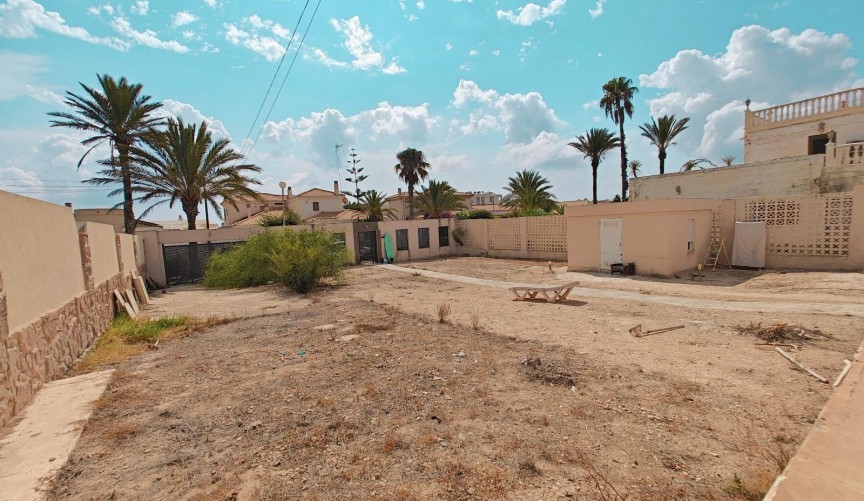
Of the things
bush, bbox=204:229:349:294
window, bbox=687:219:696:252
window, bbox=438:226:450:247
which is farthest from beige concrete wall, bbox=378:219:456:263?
window, bbox=687:219:696:252

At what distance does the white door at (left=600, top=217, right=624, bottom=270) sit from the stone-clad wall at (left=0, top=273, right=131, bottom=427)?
586 inches

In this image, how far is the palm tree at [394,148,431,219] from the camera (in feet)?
128

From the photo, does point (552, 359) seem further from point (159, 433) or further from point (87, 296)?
point (87, 296)

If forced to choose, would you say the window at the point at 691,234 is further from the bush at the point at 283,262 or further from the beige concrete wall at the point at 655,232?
the bush at the point at 283,262

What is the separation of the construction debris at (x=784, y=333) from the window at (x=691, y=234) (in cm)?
750

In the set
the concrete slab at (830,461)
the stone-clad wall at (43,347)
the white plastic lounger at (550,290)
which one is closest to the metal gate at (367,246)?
the white plastic lounger at (550,290)

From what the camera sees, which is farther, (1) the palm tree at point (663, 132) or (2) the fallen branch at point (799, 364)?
(1) the palm tree at point (663, 132)

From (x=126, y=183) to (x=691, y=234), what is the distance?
2422cm

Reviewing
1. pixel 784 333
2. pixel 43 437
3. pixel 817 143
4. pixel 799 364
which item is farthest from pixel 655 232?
pixel 43 437

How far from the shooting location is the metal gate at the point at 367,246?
2294cm

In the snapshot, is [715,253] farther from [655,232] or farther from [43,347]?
[43,347]

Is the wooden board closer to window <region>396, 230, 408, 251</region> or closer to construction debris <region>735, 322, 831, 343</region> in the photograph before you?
window <region>396, 230, 408, 251</region>

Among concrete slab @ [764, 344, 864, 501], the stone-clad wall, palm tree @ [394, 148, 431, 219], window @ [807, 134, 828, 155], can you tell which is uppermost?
palm tree @ [394, 148, 431, 219]

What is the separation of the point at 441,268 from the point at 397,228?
5.63 meters
